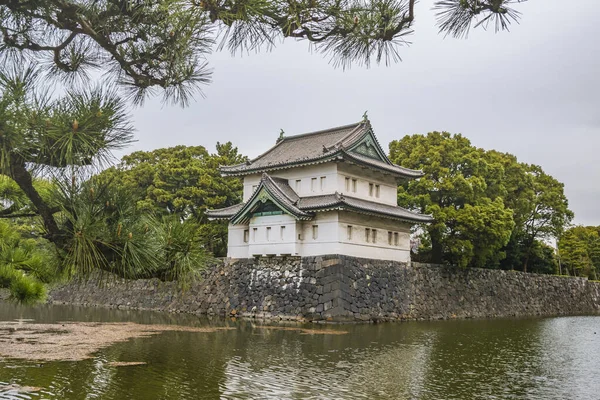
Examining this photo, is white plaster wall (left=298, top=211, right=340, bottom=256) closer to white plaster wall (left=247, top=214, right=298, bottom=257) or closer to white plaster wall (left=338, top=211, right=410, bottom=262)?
white plaster wall (left=338, top=211, right=410, bottom=262)

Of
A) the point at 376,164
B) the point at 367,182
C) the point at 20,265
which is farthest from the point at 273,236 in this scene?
the point at 20,265

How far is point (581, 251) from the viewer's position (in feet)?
136

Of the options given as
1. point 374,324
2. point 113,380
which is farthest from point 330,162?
point 113,380

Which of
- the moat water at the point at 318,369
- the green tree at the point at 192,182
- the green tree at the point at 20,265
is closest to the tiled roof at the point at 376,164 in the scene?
the moat water at the point at 318,369

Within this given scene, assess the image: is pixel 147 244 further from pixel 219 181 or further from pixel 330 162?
pixel 219 181

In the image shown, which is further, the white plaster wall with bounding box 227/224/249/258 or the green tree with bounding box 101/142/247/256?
the green tree with bounding box 101/142/247/256

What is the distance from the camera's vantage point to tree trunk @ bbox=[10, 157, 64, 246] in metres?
4.04

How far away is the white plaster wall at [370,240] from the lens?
22.6 m

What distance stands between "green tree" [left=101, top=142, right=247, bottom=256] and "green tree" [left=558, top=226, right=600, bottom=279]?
26.2 m

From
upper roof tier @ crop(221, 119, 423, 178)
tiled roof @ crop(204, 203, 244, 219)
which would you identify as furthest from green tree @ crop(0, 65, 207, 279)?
tiled roof @ crop(204, 203, 244, 219)

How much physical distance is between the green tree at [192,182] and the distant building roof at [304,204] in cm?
523

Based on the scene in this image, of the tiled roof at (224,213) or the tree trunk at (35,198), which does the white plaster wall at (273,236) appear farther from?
the tree trunk at (35,198)

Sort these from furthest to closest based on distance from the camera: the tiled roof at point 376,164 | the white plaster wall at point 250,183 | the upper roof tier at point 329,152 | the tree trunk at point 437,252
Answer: the tree trunk at point 437,252, the white plaster wall at point 250,183, the upper roof tier at point 329,152, the tiled roof at point 376,164

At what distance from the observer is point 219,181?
31.7 metres
